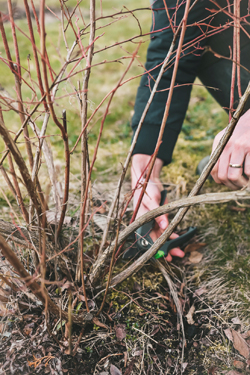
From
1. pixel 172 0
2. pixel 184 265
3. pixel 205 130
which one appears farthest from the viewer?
pixel 205 130

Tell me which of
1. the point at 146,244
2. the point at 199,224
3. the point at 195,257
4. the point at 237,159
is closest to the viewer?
the point at 237,159

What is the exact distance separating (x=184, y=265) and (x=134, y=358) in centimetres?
64

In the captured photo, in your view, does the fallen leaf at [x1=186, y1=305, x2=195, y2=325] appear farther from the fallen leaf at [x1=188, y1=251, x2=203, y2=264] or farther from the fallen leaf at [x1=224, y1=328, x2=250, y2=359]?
the fallen leaf at [x1=188, y1=251, x2=203, y2=264]

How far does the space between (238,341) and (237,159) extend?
0.91 meters

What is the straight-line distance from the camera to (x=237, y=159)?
4.62ft

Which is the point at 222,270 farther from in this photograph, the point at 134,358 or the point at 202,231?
the point at 134,358

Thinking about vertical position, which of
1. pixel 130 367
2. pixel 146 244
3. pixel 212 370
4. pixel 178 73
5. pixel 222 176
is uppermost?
pixel 178 73

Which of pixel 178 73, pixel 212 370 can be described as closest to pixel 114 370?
pixel 212 370

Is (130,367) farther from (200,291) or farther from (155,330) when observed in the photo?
Result: (200,291)

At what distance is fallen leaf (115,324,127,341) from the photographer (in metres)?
1.29

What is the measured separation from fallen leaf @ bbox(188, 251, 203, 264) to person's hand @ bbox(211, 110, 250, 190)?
525 millimetres

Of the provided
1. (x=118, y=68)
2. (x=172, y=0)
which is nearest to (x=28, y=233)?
(x=172, y=0)

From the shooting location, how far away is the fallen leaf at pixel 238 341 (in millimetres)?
1252

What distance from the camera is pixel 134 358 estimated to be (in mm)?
1242
